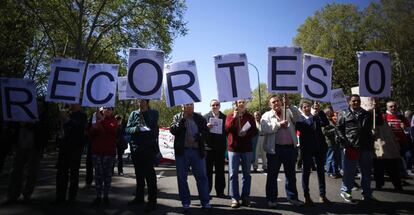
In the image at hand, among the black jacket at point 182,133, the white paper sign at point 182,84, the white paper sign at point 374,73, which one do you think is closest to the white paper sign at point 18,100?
the white paper sign at point 182,84

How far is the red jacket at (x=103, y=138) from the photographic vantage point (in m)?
7.59

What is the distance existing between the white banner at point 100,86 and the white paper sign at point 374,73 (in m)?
5.32

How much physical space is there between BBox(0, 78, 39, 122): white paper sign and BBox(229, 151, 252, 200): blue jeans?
4181 mm

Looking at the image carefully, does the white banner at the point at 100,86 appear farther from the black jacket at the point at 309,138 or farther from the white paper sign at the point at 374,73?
the white paper sign at the point at 374,73

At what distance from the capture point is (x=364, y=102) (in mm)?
9969

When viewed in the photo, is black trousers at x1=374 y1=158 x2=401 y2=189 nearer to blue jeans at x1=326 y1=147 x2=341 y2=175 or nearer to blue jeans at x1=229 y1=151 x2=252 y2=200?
blue jeans at x1=326 y1=147 x2=341 y2=175

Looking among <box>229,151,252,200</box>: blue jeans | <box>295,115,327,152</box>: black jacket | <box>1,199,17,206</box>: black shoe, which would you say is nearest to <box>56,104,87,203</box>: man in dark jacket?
<box>1,199,17,206</box>: black shoe

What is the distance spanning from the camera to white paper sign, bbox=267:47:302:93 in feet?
24.9

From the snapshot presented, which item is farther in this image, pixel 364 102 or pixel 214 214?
pixel 364 102

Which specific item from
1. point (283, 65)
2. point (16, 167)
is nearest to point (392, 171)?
point (283, 65)

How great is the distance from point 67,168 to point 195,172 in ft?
9.08

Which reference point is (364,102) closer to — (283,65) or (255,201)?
(283,65)

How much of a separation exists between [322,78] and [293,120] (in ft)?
3.70

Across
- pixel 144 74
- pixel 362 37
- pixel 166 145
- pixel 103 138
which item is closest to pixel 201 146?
pixel 144 74
